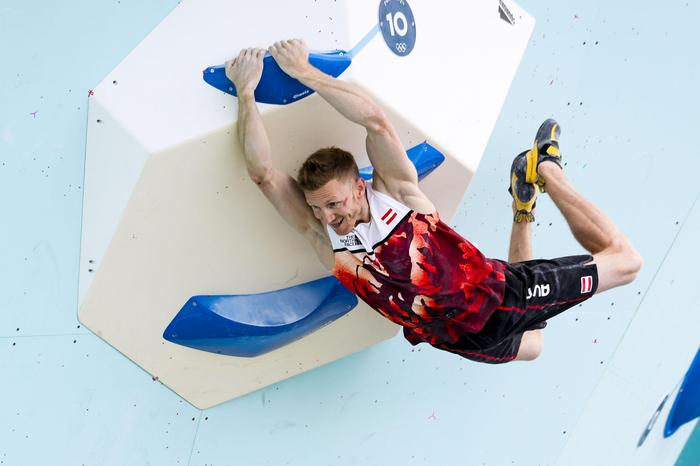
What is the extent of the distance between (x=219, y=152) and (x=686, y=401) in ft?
8.07

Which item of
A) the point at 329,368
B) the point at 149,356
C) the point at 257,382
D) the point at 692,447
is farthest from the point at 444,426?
the point at 692,447

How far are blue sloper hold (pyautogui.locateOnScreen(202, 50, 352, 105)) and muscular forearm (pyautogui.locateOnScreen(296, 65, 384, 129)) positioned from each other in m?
0.03

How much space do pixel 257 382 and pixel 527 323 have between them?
0.60 m

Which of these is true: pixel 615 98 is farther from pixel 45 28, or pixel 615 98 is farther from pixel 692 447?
pixel 692 447

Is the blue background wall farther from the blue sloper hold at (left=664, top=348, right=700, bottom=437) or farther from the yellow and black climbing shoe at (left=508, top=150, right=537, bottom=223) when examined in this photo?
the blue sloper hold at (left=664, top=348, right=700, bottom=437)

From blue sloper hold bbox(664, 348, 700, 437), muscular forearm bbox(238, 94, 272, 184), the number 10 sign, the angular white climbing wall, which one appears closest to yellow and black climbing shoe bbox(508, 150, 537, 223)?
the angular white climbing wall

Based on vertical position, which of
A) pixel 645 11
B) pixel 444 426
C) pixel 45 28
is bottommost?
pixel 444 426

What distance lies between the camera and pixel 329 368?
1.95m

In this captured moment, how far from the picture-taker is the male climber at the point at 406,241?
5.01 ft

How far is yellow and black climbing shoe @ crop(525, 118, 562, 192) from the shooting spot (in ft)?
6.25

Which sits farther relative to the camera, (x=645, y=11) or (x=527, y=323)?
(x=645, y=11)

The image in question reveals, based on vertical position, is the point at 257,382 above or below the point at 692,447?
above

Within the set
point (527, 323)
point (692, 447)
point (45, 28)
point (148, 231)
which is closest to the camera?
point (45, 28)

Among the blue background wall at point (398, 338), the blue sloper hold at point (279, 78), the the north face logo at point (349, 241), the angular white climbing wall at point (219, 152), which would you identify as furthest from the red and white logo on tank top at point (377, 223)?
the blue background wall at point (398, 338)
